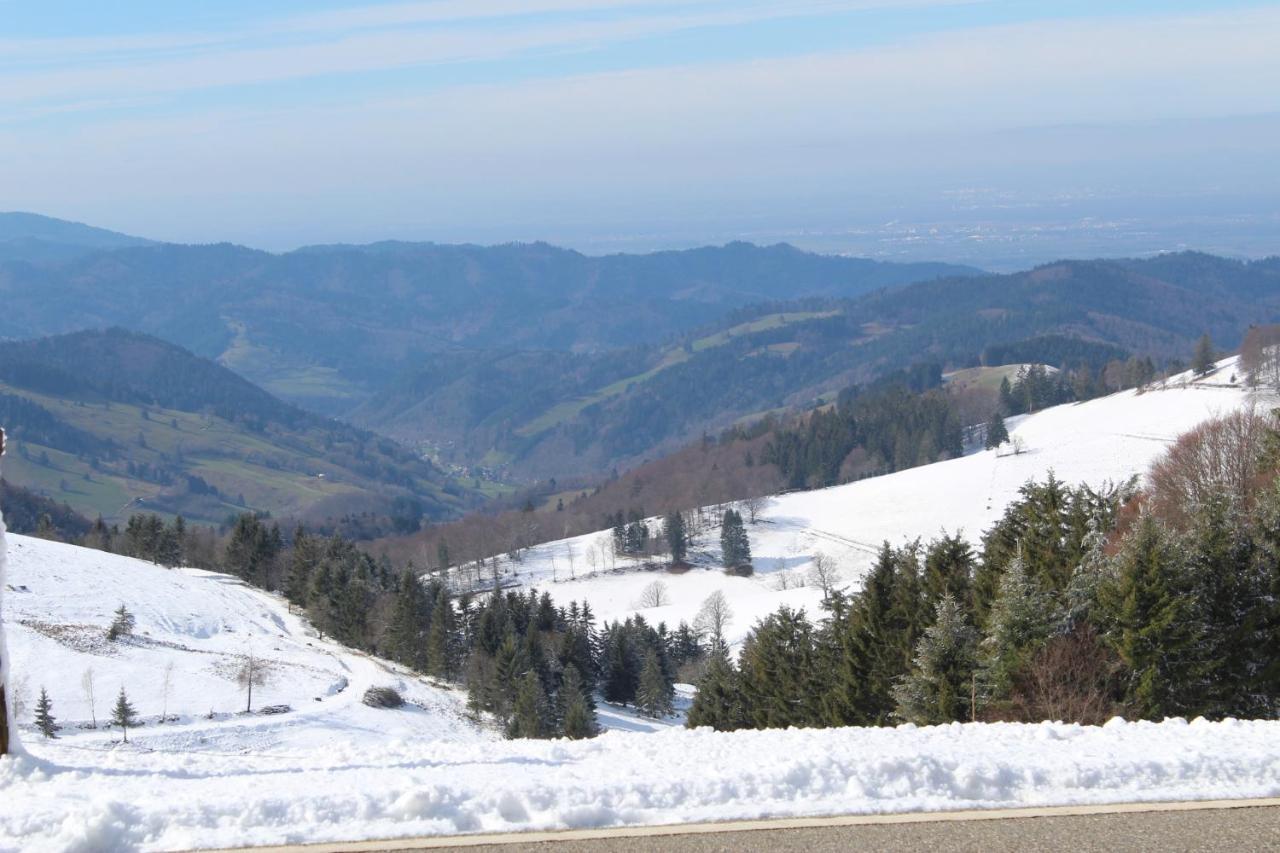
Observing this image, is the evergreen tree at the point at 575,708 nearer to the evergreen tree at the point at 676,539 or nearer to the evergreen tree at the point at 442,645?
the evergreen tree at the point at 442,645

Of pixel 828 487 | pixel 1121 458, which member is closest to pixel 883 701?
pixel 1121 458

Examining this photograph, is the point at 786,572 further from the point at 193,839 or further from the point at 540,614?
the point at 193,839

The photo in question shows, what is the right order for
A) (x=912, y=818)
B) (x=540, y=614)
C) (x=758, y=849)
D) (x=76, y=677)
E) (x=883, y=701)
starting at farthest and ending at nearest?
1. (x=540, y=614)
2. (x=76, y=677)
3. (x=883, y=701)
4. (x=912, y=818)
5. (x=758, y=849)

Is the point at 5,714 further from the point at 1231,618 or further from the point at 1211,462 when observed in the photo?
the point at 1211,462

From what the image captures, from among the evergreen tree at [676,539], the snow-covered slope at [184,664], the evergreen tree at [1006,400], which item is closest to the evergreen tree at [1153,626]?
the snow-covered slope at [184,664]

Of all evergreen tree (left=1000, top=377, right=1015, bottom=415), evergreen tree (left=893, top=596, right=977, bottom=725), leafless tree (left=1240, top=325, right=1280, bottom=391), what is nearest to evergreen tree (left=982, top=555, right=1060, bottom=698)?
evergreen tree (left=893, top=596, right=977, bottom=725)

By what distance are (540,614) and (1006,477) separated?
64934mm

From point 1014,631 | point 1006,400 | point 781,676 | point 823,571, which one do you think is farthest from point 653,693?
point 1006,400

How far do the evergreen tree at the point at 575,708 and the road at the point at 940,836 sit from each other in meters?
34.1

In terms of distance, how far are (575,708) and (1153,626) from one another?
30697 mm

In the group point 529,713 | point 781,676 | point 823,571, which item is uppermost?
point 781,676

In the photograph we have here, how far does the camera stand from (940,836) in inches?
364

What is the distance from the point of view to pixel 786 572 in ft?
363

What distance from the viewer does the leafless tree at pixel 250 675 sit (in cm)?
4878
